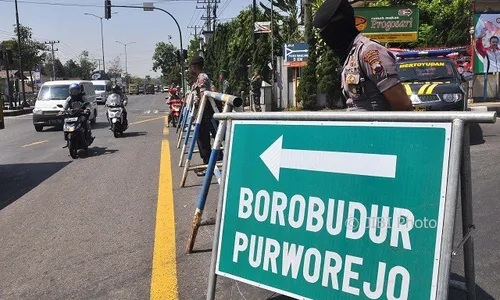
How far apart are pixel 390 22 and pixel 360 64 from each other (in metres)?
20.5

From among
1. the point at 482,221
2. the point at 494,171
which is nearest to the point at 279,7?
the point at 494,171

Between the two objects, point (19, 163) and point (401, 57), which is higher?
point (401, 57)

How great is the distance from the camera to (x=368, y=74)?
3.33m

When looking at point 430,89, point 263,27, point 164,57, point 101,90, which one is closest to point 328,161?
point 430,89

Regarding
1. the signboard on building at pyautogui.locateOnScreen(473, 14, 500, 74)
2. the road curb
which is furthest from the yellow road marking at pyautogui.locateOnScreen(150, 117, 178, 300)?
the road curb

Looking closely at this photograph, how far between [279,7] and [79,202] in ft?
80.5

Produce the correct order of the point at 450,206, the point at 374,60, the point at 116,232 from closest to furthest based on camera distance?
the point at 450,206, the point at 374,60, the point at 116,232

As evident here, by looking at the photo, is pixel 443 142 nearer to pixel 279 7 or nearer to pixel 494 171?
pixel 494 171

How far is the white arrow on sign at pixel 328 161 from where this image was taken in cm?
247

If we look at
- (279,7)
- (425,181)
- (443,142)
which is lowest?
(425,181)

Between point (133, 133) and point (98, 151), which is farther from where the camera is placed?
point (133, 133)

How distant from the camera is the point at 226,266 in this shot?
3012 millimetres

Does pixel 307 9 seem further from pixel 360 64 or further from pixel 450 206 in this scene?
pixel 450 206

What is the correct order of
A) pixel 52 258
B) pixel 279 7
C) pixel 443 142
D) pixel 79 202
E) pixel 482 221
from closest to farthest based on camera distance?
pixel 443 142, pixel 52 258, pixel 482 221, pixel 79 202, pixel 279 7
